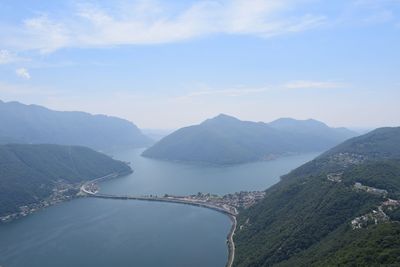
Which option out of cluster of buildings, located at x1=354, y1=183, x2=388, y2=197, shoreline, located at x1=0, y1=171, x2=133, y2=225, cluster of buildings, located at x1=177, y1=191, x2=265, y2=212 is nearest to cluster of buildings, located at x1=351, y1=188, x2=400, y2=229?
cluster of buildings, located at x1=354, y1=183, x2=388, y2=197

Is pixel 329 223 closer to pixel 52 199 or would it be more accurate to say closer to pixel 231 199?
pixel 231 199

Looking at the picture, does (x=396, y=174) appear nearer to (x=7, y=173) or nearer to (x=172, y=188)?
(x=172, y=188)

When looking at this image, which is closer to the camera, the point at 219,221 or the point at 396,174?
the point at 396,174

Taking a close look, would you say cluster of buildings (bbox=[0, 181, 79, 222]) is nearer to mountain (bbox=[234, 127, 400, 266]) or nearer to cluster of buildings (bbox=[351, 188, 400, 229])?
mountain (bbox=[234, 127, 400, 266])

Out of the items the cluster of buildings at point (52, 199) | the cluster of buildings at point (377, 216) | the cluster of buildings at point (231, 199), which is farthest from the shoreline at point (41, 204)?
the cluster of buildings at point (377, 216)

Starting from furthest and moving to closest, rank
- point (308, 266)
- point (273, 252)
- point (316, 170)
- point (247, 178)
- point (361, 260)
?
point (247, 178)
point (316, 170)
point (273, 252)
point (308, 266)
point (361, 260)

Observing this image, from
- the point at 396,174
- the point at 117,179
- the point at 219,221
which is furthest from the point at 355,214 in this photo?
the point at 117,179

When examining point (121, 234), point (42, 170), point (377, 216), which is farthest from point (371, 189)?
point (42, 170)
